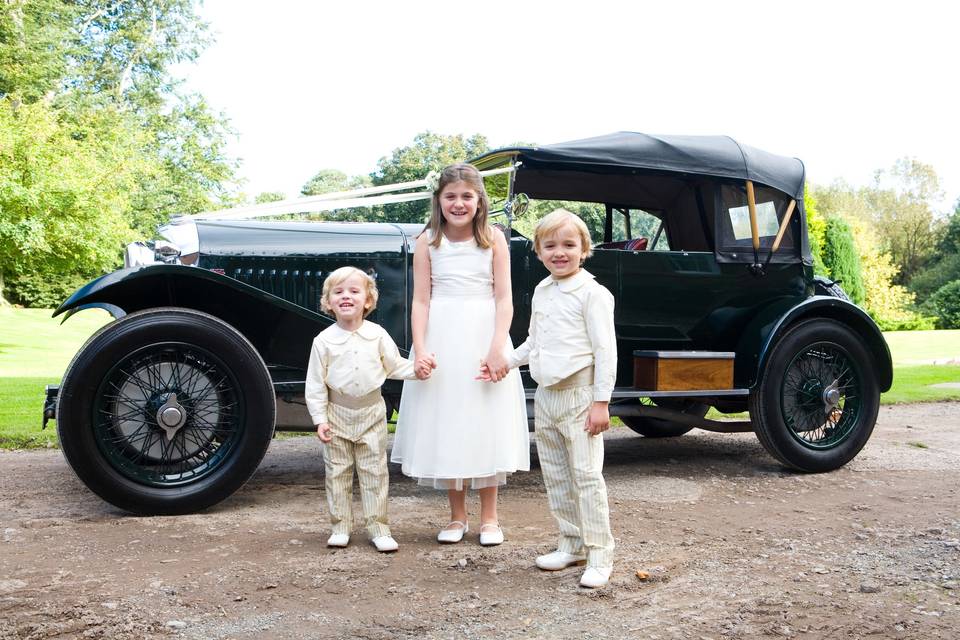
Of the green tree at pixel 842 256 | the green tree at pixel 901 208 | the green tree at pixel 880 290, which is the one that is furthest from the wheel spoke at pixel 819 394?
the green tree at pixel 901 208

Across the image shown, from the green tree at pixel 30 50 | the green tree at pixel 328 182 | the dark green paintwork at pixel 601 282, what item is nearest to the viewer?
the dark green paintwork at pixel 601 282

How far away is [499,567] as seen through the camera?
11.3ft

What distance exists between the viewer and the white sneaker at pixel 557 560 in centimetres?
341

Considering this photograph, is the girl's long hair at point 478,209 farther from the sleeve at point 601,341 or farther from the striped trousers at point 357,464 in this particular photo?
the striped trousers at point 357,464

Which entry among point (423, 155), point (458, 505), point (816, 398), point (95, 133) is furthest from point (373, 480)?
point (95, 133)

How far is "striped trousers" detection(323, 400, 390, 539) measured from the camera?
3754mm

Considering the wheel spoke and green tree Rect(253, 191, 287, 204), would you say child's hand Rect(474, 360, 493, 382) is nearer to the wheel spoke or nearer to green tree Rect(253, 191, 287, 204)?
the wheel spoke

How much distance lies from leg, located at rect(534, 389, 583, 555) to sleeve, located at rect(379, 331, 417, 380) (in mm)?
619

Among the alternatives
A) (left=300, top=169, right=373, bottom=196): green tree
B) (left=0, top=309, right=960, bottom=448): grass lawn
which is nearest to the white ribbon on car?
(left=0, top=309, right=960, bottom=448): grass lawn

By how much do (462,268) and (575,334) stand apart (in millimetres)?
671

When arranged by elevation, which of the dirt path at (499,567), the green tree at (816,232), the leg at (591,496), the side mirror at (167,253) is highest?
the green tree at (816,232)

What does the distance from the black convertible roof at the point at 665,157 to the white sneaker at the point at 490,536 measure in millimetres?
2230

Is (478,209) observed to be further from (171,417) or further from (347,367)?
(171,417)

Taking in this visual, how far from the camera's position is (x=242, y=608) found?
2928 mm
